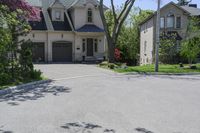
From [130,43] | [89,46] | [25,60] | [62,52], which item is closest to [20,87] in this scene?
[25,60]

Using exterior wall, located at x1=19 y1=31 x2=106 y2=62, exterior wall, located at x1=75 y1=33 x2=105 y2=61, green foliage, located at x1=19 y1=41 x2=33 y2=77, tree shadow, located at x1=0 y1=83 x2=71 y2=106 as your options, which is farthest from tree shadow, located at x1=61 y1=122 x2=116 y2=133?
exterior wall, located at x1=75 y1=33 x2=105 y2=61

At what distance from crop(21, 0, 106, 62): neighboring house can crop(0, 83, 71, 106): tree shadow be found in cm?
2319

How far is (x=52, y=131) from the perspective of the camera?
325 inches

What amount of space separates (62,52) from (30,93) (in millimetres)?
26780

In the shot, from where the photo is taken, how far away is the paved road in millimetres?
8664

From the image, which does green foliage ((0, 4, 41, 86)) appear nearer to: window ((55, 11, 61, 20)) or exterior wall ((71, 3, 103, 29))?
exterior wall ((71, 3, 103, 29))

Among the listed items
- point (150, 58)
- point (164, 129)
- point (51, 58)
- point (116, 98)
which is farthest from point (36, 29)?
point (164, 129)

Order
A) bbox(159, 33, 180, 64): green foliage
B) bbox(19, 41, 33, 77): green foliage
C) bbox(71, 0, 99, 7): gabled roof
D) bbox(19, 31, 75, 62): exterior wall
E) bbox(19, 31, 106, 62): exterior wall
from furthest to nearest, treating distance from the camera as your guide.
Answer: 1. bbox(71, 0, 99, 7): gabled roof
2. bbox(19, 31, 106, 62): exterior wall
3. bbox(19, 31, 75, 62): exterior wall
4. bbox(159, 33, 180, 64): green foliage
5. bbox(19, 41, 33, 77): green foliage

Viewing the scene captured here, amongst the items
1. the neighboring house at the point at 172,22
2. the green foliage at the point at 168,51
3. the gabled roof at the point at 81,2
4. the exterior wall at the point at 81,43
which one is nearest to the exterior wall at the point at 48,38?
the exterior wall at the point at 81,43

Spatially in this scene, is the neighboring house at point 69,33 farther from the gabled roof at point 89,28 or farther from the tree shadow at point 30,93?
the tree shadow at point 30,93

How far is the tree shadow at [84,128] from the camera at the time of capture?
27.3 ft

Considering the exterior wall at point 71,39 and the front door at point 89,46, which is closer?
the exterior wall at point 71,39

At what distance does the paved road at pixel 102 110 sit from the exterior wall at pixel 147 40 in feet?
81.1

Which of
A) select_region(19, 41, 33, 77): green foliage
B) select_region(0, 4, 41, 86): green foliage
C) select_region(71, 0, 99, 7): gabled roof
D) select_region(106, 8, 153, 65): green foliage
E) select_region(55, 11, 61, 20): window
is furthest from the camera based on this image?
select_region(106, 8, 153, 65): green foliage
